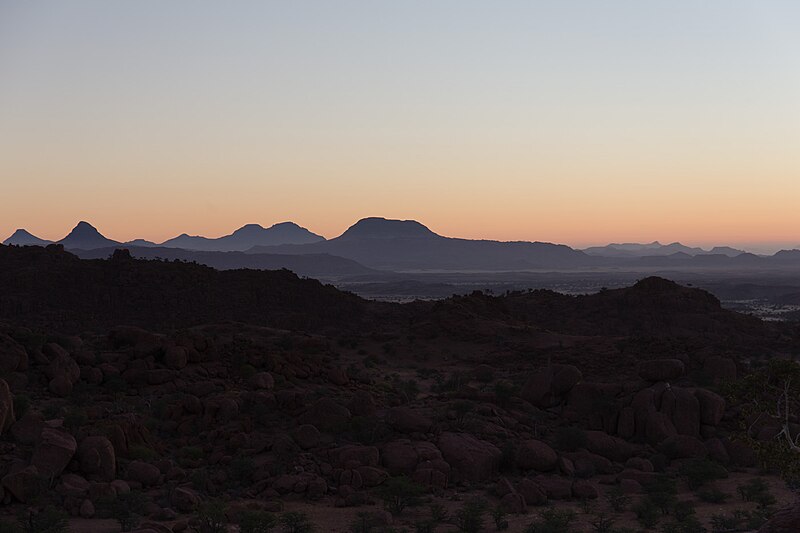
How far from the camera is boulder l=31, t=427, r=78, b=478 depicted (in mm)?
16812

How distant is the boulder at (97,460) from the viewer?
57.6ft

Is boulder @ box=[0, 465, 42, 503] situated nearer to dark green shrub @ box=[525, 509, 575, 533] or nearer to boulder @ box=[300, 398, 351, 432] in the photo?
boulder @ box=[300, 398, 351, 432]

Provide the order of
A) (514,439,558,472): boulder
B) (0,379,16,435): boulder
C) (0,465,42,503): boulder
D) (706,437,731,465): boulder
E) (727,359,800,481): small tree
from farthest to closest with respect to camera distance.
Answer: (706,437,731,465): boulder < (514,439,558,472): boulder < (0,379,16,435): boulder < (0,465,42,503): boulder < (727,359,800,481): small tree

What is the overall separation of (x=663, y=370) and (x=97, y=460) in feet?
63.4

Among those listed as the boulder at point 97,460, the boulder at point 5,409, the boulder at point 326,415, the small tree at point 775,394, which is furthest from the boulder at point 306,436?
the small tree at point 775,394

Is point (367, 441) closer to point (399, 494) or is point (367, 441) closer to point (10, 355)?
point (399, 494)

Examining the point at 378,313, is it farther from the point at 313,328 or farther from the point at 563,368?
the point at 563,368

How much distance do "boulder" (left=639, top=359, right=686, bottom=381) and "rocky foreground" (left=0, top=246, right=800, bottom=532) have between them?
0.23 ft

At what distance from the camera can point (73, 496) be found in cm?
1614

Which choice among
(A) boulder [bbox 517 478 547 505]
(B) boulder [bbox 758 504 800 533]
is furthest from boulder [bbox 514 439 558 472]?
(B) boulder [bbox 758 504 800 533]

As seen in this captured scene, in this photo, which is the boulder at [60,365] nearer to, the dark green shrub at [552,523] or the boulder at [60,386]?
the boulder at [60,386]

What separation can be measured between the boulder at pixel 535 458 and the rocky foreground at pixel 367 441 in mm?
45

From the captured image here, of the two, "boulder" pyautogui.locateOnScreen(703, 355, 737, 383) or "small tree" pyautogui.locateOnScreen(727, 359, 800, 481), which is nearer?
"small tree" pyautogui.locateOnScreen(727, 359, 800, 481)

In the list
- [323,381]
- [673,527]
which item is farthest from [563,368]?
[673,527]
